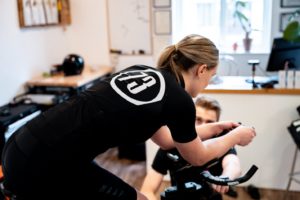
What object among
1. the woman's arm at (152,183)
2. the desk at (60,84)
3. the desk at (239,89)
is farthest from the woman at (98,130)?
the desk at (60,84)

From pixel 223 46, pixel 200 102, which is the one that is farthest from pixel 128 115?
pixel 223 46

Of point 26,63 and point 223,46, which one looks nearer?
point 26,63

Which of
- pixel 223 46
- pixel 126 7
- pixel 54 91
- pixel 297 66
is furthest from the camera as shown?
pixel 223 46

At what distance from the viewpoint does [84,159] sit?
1.17 m

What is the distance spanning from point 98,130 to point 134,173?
6.90 feet

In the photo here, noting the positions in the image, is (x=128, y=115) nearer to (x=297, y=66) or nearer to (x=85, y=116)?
(x=85, y=116)

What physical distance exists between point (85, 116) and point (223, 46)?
374 cm

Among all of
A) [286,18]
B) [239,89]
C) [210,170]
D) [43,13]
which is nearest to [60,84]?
[43,13]

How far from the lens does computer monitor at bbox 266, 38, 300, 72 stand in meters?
2.93

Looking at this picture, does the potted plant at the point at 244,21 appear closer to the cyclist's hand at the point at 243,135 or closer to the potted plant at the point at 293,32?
the potted plant at the point at 293,32

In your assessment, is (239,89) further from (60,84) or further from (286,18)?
(286,18)

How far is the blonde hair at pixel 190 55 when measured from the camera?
124 centimetres

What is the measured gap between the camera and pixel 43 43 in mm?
3715

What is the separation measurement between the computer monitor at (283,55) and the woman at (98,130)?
1.86 meters
